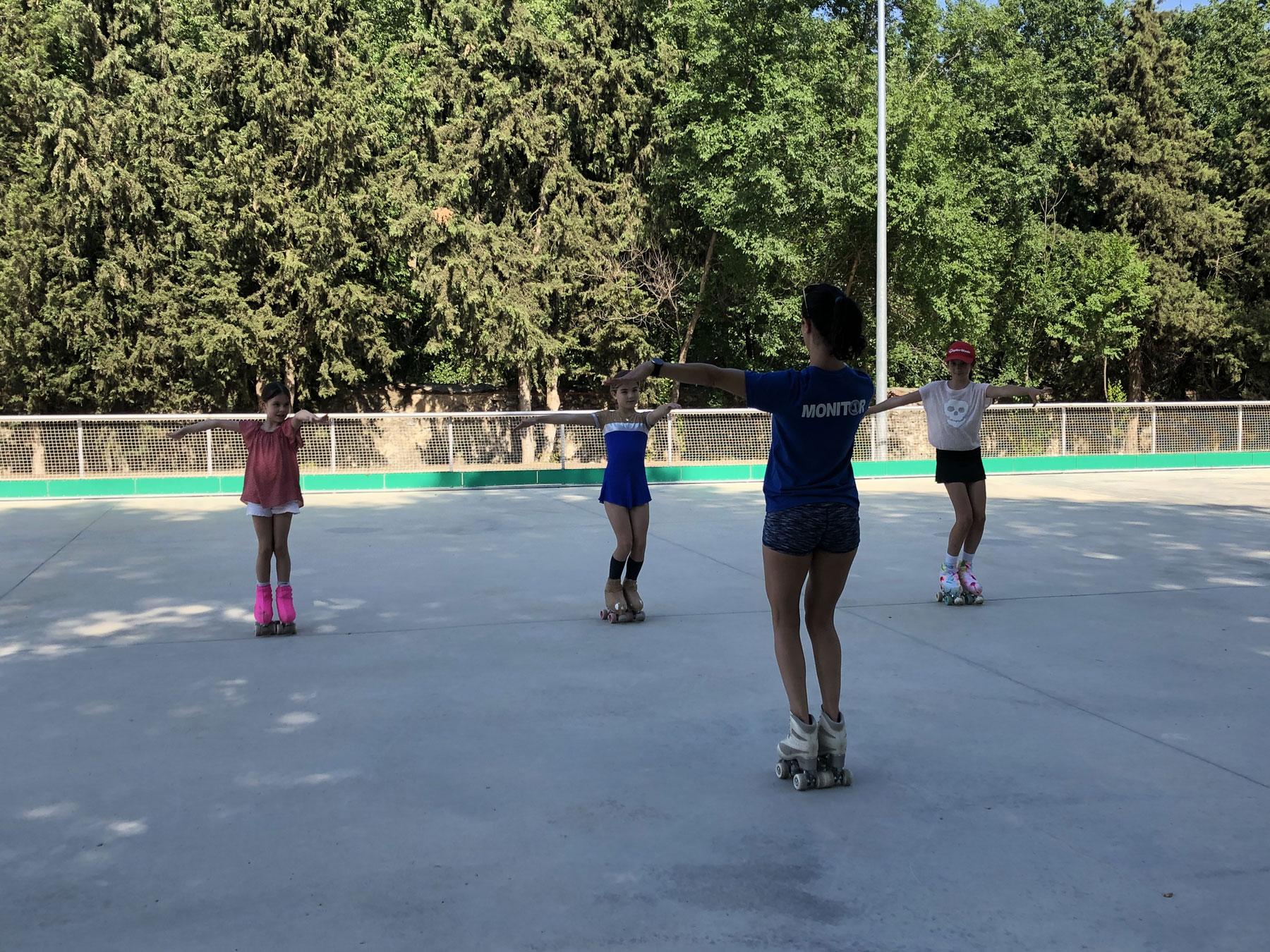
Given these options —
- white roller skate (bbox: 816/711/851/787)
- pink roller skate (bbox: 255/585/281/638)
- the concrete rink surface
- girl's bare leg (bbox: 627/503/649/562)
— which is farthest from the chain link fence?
white roller skate (bbox: 816/711/851/787)

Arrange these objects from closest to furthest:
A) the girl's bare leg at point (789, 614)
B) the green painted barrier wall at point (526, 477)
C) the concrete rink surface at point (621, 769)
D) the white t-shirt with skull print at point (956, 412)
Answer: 1. the concrete rink surface at point (621, 769)
2. the girl's bare leg at point (789, 614)
3. the white t-shirt with skull print at point (956, 412)
4. the green painted barrier wall at point (526, 477)

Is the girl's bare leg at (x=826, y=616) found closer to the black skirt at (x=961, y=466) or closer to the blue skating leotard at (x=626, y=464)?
the blue skating leotard at (x=626, y=464)

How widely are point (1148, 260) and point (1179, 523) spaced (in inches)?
962

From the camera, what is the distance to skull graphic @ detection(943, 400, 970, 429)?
8328mm

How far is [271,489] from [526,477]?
13647mm

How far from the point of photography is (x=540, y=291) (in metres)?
29.6

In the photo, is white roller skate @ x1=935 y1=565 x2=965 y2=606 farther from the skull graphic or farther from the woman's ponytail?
the woman's ponytail

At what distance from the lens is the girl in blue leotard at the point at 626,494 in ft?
25.9

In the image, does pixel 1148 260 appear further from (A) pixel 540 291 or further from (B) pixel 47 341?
(B) pixel 47 341

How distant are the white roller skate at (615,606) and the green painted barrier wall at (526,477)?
10885mm

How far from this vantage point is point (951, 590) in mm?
8359

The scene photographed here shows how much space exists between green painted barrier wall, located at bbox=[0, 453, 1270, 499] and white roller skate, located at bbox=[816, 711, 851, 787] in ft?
47.1

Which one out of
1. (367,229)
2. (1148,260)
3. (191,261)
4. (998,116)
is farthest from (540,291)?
(1148,260)

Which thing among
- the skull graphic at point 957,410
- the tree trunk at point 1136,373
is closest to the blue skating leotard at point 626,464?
the skull graphic at point 957,410
